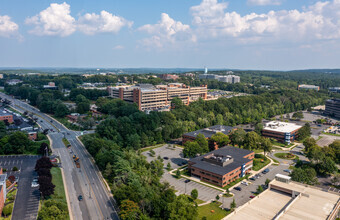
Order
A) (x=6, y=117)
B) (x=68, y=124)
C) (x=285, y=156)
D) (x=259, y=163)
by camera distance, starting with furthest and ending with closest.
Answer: (x=68, y=124) → (x=6, y=117) → (x=285, y=156) → (x=259, y=163)

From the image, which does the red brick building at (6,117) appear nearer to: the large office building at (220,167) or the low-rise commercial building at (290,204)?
the large office building at (220,167)

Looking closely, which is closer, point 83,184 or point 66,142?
point 83,184

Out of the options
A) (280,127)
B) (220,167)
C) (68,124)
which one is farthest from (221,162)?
(68,124)

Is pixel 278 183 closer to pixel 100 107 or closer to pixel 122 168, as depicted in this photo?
pixel 122 168

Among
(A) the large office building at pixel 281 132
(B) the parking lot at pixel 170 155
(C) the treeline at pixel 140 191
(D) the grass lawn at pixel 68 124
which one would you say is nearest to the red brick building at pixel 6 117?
(D) the grass lawn at pixel 68 124

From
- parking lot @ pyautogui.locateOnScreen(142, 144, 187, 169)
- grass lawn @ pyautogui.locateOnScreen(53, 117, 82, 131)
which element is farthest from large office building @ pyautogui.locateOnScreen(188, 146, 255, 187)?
grass lawn @ pyautogui.locateOnScreen(53, 117, 82, 131)

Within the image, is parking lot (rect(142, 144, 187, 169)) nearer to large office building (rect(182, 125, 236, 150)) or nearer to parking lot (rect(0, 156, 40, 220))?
large office building (rect(182, 125, 236, 150))

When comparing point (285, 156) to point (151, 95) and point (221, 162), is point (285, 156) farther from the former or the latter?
point (151, 95)
